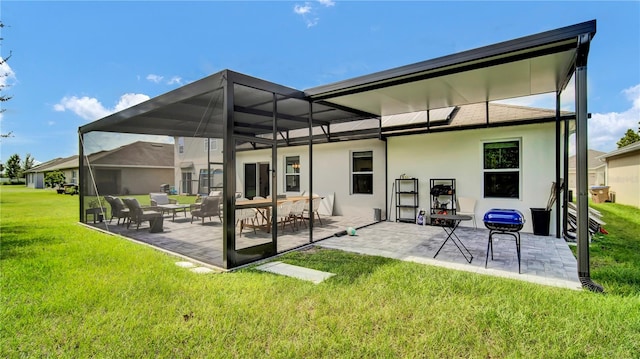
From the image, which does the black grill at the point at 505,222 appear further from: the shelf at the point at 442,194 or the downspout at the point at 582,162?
the shelf at the point at 442,194

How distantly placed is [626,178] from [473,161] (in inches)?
451

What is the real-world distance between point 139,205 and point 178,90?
3.23 metres

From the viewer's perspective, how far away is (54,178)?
96.8 feet

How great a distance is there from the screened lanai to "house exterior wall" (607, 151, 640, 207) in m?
9.18

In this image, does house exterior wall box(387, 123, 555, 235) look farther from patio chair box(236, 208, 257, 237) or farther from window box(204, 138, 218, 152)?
window box(204, 138, 218, 152)

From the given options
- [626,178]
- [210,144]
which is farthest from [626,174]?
[210,144]

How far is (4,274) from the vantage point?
13.0 ft

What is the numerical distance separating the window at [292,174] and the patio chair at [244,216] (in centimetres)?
583

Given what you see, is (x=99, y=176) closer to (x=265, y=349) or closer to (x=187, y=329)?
(x=187, y=329)

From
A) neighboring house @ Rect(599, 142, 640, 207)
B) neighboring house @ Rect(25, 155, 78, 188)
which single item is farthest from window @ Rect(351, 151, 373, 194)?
neighboring house @ Rect(25, 155, 78, 188)

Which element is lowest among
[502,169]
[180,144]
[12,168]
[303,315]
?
[303,315]

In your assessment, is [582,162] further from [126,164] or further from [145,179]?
[126,164]

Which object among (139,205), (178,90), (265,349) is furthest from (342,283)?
(139,205)

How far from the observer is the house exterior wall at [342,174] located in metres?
9.05
